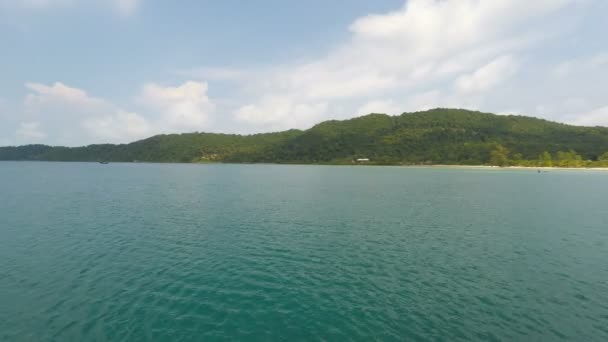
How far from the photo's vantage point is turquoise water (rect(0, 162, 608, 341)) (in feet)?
61.1

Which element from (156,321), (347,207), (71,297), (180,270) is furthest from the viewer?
(347,207)

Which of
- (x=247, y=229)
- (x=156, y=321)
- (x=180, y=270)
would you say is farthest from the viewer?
(x=247, y=229)

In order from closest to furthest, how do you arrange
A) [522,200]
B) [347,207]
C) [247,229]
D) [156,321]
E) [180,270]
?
[156,321] → [180,270] → [247,229] → [347,207] → [522,200]

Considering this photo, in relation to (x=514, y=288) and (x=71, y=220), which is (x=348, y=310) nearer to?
(x=514, y=288)

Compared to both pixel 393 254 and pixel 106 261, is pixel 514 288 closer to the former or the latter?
pixel 393 254

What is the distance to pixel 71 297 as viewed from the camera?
22281 millimetres

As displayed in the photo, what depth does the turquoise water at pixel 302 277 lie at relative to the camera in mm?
18625

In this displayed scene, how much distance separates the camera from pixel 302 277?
26.5 metres

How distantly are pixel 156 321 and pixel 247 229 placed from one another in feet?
80.5

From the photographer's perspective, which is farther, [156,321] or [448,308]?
[448,308]

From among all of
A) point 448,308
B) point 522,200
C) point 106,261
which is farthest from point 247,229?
point 522,200

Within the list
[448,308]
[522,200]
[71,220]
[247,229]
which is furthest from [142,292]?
[522,200]

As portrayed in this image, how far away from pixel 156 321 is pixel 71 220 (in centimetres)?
4260

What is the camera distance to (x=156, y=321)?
19281 millimetres
